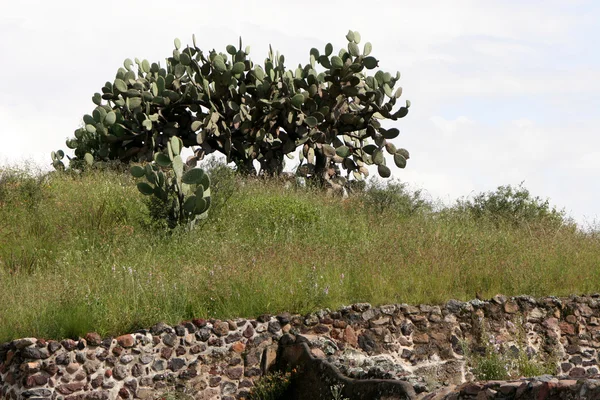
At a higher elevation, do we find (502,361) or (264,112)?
(264,112)

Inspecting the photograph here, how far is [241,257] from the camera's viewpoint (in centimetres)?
1495

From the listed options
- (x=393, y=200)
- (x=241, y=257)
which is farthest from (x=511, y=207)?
(x=241, y=257)

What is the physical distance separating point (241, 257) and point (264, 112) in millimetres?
10726

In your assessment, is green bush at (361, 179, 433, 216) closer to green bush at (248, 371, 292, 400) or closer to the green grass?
the green grass

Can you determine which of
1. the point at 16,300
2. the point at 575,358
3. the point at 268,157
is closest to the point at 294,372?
the point at 16,300

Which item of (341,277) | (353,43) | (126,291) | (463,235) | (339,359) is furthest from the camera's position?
(353,43)

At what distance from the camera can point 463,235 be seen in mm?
18766

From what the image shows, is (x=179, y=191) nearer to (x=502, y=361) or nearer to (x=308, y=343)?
(x=308, y=343)

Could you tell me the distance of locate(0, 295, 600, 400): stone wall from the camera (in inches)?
480

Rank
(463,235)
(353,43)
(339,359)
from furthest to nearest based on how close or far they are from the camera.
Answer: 1. (353,43)
2. (463,235)
3. (339,359)

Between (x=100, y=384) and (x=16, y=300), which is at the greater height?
(x=16, y=300)

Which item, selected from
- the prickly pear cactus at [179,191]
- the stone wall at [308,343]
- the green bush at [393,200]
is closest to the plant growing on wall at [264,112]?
the green bush at [393,200]

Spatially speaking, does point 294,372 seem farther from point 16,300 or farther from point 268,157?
point 268,157

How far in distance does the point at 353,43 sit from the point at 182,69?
5262mm
